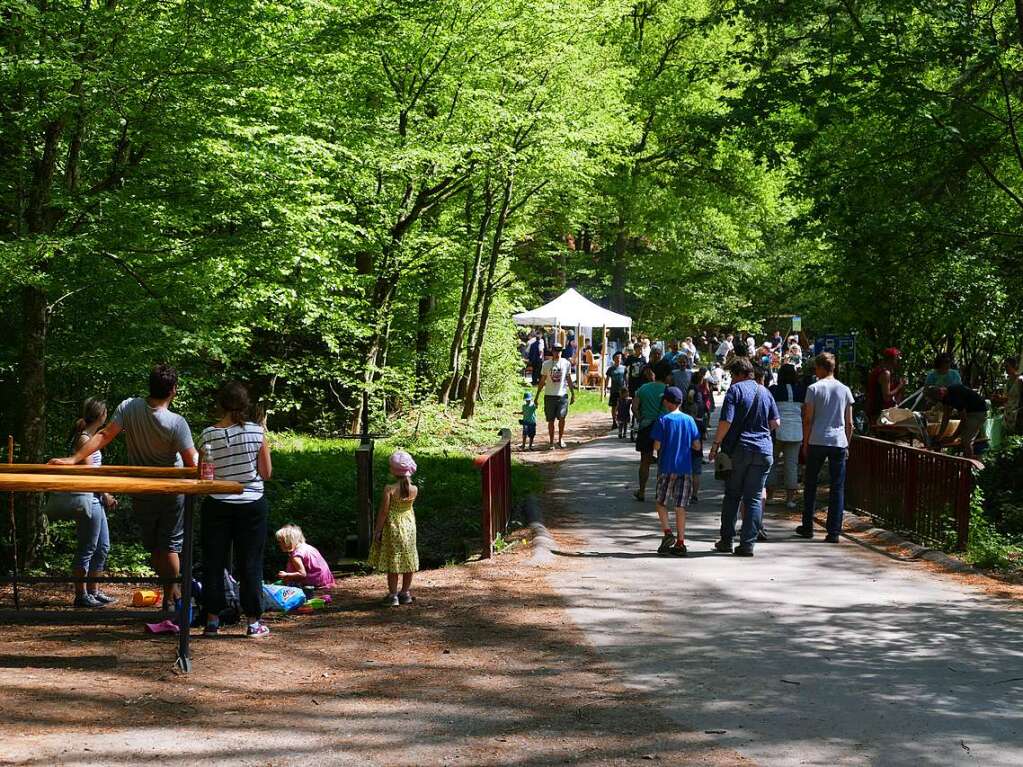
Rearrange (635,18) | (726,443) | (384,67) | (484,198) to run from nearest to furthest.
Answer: (726,443) < (384,67) < (484,198) < (635,18)

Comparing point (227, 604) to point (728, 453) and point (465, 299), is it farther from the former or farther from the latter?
point (465, 299)

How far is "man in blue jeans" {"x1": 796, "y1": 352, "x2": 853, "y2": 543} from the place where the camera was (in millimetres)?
13023

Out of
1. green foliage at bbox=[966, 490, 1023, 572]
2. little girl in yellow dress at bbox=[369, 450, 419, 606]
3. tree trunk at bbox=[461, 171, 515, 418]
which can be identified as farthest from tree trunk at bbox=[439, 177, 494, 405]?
little girl in yellow dress at bbox=[369, 450, 419, 606]

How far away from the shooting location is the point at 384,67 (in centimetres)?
2011

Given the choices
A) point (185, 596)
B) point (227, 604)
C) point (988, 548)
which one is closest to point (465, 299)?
point (988, 548)

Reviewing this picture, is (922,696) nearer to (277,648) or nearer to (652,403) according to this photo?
(277,648)

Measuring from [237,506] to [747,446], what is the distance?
19.0 feet

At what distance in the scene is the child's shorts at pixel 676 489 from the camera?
12227 millimetres

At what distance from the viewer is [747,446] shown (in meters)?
12.1

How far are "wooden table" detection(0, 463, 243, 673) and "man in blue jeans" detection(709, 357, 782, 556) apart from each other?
623 centimetres

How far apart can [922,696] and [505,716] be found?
2464mm

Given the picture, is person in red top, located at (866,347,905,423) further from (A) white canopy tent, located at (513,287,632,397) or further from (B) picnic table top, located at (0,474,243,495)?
(A) white canopy tent, located at (513,287,632,397)

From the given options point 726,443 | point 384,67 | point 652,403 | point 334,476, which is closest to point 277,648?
point 726,443

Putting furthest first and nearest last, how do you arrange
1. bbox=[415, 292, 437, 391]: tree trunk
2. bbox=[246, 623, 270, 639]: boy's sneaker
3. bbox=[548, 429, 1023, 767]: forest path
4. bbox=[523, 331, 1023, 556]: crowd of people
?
bbox=[415, 292, 437, 391]: tree trunk → bbox=[523, 331, 1023, 556]: crowd of people → bbox=[246, 623, 270, 639]: boy's sneaker → bbox=[548, 429, 1023, 767]: forest path
